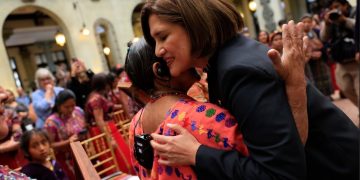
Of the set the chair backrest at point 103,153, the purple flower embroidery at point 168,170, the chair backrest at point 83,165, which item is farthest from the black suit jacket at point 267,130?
the chair backrest at point 103,153

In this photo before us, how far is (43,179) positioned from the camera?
2717mm

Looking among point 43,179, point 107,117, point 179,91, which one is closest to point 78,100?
point 107,117

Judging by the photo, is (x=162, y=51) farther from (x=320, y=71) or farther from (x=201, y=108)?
(x=320, y=71)

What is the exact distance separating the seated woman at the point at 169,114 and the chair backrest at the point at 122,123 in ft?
8.02

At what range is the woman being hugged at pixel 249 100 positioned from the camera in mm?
936

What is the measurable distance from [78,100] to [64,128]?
61.7 inches

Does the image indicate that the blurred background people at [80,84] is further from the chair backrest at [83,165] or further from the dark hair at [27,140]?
the chair backrest at [83,165]

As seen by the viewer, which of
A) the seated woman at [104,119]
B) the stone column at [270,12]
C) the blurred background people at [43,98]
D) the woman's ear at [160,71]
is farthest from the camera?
the stone column at [270,12]

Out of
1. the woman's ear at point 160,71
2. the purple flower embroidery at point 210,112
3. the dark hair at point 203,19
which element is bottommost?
the purple flower embroidery at point 210,112

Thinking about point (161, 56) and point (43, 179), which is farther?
point (43, 179)

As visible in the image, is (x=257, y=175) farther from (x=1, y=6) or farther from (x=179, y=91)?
(x=1, y=6)

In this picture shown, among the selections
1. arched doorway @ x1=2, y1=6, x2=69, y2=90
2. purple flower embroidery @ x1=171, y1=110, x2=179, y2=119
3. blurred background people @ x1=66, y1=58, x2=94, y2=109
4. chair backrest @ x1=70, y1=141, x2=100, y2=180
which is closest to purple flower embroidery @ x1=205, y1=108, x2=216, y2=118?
purple flower embroidery @ x1=171, y1=110, x2=179, y2=119

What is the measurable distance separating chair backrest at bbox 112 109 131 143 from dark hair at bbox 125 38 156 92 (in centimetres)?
252

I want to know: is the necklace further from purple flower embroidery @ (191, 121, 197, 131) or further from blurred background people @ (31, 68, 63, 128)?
blurred background people @ (31, 68, 63, 128)
